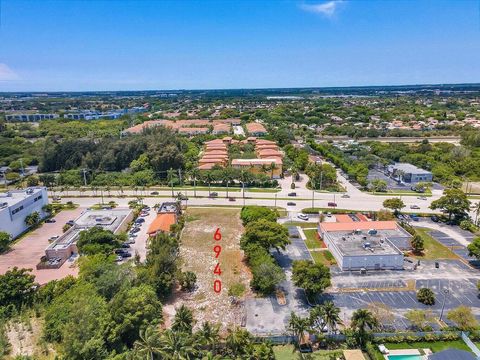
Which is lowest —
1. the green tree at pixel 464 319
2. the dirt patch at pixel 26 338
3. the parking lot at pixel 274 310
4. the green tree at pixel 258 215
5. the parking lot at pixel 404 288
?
the parking lot at pixel 404 288

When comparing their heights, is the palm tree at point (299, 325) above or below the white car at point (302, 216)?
above

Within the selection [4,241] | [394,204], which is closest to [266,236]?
[394,204]

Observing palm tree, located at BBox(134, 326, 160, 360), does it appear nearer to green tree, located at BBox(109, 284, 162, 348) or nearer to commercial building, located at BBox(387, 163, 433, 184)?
green tree, located at BBox(109, 284, 162, 348)

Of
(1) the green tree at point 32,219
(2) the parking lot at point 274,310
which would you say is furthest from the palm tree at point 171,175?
(2) the parking lot at point 274,310

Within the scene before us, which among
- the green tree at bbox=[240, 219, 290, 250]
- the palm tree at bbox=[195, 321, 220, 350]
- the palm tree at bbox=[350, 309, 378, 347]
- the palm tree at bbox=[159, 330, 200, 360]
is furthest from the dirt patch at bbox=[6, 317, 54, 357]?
the palm tree at bbox=[350, 309, 378, 347]

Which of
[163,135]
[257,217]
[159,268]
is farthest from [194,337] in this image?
[163,135]

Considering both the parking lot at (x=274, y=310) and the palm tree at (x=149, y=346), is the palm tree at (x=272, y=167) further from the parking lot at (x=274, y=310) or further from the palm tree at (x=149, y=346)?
the palm tree at (x=149, y=346)
